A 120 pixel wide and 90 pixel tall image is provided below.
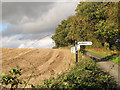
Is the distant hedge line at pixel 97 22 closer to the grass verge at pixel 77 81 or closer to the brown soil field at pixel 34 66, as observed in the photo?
the brown soil field at pixel 34 66

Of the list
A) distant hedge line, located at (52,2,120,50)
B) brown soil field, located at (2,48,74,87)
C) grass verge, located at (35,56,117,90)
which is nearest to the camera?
grass verge, located at (35,56,117,90)

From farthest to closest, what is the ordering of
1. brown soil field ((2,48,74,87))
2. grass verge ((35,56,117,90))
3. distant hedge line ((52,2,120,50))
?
1. distant hedge line ((52,2,120,50))
2. brown soil field ((2,48,74,87))
3. grass verge ((35,56,117,90))

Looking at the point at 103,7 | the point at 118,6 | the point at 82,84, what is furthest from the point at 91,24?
the point at 82,84

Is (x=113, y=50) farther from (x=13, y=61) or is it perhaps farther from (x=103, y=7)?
(x=13, y=61)

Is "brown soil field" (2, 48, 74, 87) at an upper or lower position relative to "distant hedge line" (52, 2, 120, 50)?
lower

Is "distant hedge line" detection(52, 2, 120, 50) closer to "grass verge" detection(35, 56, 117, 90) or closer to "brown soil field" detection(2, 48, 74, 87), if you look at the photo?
"brown soil field" detection(2, 48, 74, 87)

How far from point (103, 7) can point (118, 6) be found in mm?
1847

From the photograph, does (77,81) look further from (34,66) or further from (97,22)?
(97,22)

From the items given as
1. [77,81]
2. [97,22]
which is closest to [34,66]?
[77,81]

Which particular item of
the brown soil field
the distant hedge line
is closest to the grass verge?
the brown soil field

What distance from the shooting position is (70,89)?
4.05 meters

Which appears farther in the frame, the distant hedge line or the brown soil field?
the distant hedge line

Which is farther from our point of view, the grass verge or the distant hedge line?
the distant hedge line

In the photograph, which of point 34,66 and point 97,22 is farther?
point 97,22
